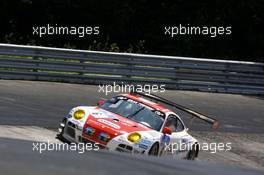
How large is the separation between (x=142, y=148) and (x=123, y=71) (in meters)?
9.75

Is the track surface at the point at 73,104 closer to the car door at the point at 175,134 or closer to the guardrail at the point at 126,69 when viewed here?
the guardrail at the point at 126,69

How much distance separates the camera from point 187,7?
97.0ft

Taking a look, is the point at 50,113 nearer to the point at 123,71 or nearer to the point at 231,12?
the point at 123,71

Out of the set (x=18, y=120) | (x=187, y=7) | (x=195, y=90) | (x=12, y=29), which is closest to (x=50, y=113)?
(x=18, y=120)

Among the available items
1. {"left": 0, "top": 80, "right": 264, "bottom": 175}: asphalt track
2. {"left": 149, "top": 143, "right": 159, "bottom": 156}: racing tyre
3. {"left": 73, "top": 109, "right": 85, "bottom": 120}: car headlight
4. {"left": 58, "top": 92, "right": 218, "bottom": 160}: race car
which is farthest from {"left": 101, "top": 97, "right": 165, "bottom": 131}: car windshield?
{"left": 0, "top": 80, "right": 264, "bottom": 175}: asphalt track

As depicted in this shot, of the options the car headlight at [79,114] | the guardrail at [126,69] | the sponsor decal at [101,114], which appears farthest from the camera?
the guardrail at [126,69]

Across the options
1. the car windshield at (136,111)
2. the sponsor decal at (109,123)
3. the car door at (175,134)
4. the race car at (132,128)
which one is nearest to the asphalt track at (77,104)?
the car windshield at (136,111)

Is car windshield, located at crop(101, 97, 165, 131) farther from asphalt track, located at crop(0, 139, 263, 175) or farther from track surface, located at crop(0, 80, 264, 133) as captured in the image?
asphalt track, located at crop(0, 139, 263, 175)

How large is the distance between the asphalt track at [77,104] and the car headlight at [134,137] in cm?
260

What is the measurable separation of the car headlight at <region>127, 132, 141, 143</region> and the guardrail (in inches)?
335

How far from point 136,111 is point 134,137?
Answer: 1217 mm

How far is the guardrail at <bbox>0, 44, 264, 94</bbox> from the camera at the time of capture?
18922mm

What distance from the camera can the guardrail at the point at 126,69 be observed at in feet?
62.1

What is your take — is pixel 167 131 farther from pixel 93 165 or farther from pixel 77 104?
pixel 93 165
